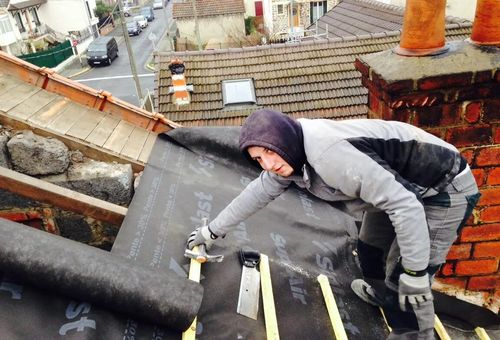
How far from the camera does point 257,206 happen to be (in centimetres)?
229

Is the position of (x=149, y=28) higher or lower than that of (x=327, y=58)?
lower

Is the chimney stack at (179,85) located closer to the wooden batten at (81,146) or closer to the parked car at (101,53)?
the wooden batten at (81,146)

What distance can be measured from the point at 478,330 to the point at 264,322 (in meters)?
1.39

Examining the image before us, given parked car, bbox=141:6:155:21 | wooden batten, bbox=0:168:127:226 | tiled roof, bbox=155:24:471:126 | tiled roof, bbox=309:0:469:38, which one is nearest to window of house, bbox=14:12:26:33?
parked car, bbox=141:6:155:21

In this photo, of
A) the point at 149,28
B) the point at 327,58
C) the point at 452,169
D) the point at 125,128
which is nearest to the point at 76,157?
the point at 125,128

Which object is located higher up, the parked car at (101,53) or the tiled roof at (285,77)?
the tiled roof at (285,77)

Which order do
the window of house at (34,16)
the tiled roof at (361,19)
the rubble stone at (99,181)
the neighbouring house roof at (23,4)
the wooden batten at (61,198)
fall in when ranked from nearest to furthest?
1. the wooden batten at (61,198)
2. the rubble stone at (99,181)
3. the tiled roof at (361,19)
4. the neighbouring house roof at (23,4)
5. the window of house at (34,16)

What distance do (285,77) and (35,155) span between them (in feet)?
26.0

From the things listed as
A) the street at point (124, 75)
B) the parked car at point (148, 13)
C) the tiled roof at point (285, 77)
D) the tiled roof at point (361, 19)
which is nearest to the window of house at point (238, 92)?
the tiled roof at point (285, 77)

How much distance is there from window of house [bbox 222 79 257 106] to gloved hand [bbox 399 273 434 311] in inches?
306

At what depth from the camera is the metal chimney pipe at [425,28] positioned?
2066 millimetres

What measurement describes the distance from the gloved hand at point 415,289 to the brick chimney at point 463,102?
624 millimetres

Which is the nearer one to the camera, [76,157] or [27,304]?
[27,304]

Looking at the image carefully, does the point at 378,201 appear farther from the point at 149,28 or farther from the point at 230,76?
the point at 149,28
